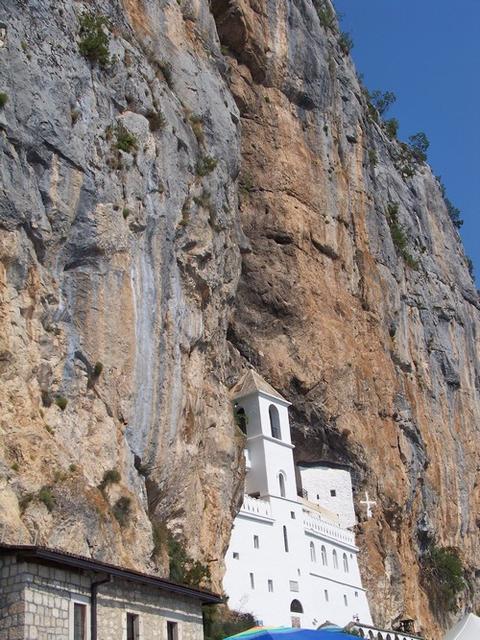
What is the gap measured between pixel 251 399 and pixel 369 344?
11.4 metres

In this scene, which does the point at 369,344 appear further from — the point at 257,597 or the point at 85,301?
the point at 85,301

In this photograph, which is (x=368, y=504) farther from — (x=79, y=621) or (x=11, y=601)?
(x=11, y=601)

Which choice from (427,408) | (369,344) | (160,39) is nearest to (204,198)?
(160,39)

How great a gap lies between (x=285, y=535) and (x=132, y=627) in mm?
23185

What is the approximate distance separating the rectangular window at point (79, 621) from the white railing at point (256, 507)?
71.0 ft

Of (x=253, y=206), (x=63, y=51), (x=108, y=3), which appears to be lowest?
(x=63, y=51)

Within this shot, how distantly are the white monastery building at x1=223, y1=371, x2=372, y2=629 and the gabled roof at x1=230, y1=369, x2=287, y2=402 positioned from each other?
0.06m

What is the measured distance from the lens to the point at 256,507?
1726 inches

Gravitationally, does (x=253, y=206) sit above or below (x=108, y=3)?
above

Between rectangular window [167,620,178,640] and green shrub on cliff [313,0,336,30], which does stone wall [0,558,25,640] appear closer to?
rectangular window [167,620,178,640]

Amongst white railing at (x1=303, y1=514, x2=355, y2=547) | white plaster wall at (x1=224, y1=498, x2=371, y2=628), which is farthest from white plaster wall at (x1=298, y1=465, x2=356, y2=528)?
white plaster wall at (x1=224, y1=498, x2=371, y2=628)

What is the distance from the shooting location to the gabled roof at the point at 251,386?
48.0 meters

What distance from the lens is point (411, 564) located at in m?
54.6

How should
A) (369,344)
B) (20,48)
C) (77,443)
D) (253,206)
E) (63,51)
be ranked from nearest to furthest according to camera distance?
1. (77,443)
2. (20,48)
3. (63,51)
4. (253,206)
5. (369,344)
